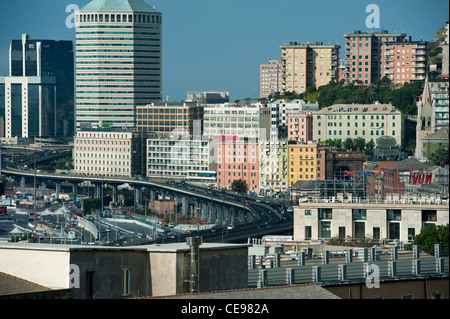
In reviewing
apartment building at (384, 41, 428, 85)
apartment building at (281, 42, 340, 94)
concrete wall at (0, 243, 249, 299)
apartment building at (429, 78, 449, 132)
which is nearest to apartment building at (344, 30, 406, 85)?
apartment building at (384, 41, 428, 85)

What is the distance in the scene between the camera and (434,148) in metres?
70.0

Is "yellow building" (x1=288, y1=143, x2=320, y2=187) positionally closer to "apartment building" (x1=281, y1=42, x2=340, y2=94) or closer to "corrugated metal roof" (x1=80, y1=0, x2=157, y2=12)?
"apartment building" (x1=281, y1=42, x2=340, y2=94)

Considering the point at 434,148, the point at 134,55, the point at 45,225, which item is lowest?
the point at 45,225

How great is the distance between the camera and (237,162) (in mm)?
92625

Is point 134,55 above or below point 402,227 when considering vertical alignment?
above

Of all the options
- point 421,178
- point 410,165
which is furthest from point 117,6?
point 421,178

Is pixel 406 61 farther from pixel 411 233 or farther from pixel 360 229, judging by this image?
pixel 411 233

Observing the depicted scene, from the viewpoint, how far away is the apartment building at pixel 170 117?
11119cm

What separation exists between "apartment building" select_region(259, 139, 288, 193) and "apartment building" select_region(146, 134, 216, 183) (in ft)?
28.0

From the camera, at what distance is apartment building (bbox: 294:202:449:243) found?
3376 cm
